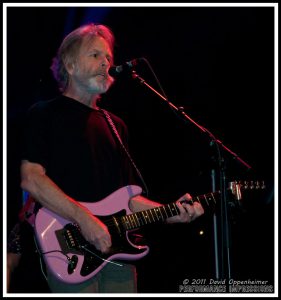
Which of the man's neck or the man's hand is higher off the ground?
the man's neck

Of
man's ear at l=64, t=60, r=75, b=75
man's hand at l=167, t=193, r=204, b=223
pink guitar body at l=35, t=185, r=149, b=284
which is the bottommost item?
pink guitar body at l=35, t=185, r=149, b=284

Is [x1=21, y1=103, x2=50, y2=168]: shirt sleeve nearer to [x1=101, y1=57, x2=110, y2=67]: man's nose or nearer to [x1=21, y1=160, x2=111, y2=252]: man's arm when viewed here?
[x1=21, y1=160, x2=111, y2=252]: man's arm

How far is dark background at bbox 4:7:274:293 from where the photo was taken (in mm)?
3871

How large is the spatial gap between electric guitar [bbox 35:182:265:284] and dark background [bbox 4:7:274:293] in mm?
1341

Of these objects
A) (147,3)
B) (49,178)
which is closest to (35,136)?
(49,178)

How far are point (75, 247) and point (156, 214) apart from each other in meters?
0.60

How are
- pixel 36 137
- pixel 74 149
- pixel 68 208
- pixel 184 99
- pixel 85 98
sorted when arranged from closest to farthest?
pixel 68 208, pixel 36 137, pixel 74 149, pixel 85 98, pixel 184 99

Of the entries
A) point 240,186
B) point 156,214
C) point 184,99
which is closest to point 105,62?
point 156,214

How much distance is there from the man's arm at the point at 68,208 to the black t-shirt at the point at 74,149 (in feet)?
0.39

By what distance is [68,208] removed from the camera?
230 centimetres

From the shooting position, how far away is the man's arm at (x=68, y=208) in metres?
2.30

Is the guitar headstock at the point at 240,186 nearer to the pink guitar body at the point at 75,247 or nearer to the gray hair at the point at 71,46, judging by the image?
the pink guitar body at the point at 75,247

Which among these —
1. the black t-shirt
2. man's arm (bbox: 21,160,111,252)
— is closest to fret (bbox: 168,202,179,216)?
the black t-shirt

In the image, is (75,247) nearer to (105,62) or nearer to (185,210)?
(185,210)
